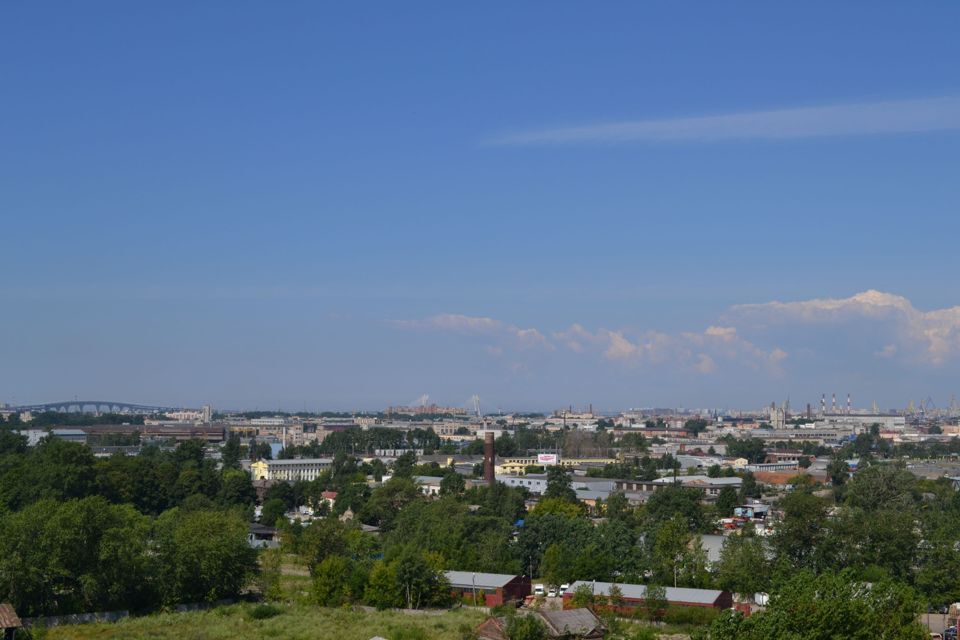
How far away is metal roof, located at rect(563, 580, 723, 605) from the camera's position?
18219 millimetres

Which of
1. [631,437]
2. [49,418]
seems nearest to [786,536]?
[631,437]

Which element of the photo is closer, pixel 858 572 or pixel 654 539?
pixel 858 572

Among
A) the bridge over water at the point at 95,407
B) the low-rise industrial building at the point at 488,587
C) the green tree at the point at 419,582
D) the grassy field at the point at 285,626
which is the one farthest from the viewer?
the bridge over water at the point at 95,407

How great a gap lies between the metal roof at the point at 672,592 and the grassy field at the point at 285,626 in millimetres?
2461

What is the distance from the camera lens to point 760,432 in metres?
98.1

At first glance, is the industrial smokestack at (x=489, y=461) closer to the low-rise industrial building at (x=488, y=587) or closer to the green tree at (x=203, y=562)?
the low-rise industrial building at (x=488, y=587)

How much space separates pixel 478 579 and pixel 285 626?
4379mm

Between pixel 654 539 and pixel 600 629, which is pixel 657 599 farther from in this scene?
pixel 654 539

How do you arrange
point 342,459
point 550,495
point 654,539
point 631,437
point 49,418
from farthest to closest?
point 49,418 → point 631,437 → point 342,459 → point 550,495 → point 654,539

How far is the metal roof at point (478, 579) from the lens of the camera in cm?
1933

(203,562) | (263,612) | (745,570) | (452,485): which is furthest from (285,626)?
(452,485)

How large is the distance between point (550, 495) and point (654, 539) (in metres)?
11.6

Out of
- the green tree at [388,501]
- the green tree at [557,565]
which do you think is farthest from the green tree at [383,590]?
the green tree at [388,501]

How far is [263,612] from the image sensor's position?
17469 millimetres
